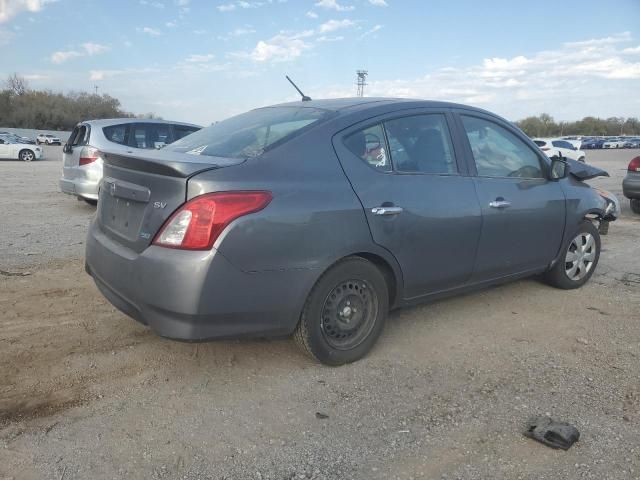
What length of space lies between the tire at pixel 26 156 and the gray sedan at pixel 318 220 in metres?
27.4

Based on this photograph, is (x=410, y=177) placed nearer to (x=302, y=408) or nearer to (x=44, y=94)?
(x=302, y=408)

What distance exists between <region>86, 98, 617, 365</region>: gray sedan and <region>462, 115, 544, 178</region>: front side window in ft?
0.04

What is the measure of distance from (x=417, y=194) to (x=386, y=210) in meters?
0.32

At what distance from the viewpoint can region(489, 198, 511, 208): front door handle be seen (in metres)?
3.82

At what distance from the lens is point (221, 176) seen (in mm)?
2684

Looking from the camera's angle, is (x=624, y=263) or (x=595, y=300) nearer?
(x=595, y=300)

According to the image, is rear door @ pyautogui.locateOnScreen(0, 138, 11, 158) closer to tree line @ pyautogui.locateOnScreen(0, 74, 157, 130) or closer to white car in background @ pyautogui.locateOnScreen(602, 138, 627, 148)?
tree line @ pyautogui.locateOnScreen(0, 74, 157, 130)

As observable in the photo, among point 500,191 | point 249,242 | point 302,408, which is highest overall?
point 500,191

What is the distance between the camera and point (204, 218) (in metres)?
2.62

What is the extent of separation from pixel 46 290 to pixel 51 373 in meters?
1.69

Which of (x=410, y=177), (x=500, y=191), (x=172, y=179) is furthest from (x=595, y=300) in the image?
(x=172, y=179)

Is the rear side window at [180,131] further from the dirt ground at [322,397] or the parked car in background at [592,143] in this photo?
the parked car in background at [592,143]

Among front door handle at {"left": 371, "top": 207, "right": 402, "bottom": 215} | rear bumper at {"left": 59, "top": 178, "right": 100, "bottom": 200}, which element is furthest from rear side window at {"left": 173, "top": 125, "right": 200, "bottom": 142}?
front door handle at {"left": 371, "top": 207, "right": 402, "bottom": 215}

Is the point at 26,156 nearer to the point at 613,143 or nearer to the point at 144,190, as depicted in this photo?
the point at 144,190
